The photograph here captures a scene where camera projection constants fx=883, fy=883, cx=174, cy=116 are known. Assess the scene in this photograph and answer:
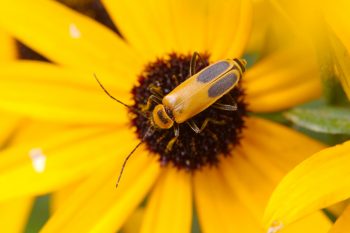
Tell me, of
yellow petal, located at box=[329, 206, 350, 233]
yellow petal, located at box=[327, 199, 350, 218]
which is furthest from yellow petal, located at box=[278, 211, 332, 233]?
yellow petal, located at box=[329, 206, 350, 233]

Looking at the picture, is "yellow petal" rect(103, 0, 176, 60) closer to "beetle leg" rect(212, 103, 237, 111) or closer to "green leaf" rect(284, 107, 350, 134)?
"beetle leg" rect(212, 103, 237, 111)

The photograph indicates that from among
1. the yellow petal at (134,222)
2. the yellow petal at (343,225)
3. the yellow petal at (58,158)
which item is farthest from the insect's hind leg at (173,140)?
the yellow petal at (343,225)

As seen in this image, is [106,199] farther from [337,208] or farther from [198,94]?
[337,208]

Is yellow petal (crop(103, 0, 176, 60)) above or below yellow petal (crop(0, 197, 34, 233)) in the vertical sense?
above

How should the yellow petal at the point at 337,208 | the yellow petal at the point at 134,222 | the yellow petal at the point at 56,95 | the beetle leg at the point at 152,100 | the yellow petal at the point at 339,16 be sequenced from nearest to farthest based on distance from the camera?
the yellow petal at the point at 339,16 → the yellow petal at the point at 337,208 → the beetle leg at the point at 152,100 → the yellow petal at the point at 56,95 → the yellow petal at the point at 134,222

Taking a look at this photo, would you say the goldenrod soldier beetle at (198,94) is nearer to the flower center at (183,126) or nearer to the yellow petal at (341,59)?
the flower center at (183,126)

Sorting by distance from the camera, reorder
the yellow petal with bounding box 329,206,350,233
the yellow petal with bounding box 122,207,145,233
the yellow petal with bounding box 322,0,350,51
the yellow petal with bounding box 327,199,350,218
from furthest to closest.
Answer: the yellow petal with bounding box 122,207,145,233 → the yellow petal with bounding box 327,199,350,218 → the yellow petal with bounding box 329,206,350,233 → the yellow petal with bounding box 322,0,350,51

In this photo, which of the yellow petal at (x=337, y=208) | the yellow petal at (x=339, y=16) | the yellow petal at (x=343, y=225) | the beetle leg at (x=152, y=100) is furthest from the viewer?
the beetle leg at (x=152, y=100)

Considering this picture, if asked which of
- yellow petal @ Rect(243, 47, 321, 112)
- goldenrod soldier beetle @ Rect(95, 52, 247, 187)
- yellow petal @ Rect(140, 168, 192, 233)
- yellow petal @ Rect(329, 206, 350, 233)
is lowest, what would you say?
yellow petal @ Rect(329, 206, 350, 233)
